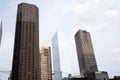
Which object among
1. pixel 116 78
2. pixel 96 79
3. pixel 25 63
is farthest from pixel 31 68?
pixel 116 78

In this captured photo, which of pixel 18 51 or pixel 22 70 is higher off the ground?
pixel 18 51

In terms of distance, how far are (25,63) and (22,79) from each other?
1927 centimetres

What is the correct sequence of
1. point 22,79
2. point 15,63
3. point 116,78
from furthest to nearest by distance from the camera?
point 15,63 → point 22,79 → point 116,78

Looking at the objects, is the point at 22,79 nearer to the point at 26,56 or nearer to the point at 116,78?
the point at 26,56

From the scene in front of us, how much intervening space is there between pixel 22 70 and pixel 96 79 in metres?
83.0

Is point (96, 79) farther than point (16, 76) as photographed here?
Yes

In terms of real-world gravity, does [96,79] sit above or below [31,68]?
below

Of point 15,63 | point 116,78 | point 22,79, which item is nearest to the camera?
point 116,78

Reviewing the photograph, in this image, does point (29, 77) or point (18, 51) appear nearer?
point (29, 77)

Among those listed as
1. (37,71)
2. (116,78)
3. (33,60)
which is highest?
(33,60)

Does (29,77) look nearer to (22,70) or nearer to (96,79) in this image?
(22,70)

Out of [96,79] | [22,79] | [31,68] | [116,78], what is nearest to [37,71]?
[31,68]

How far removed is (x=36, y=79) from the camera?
191875 millimetres

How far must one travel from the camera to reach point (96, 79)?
199 m
